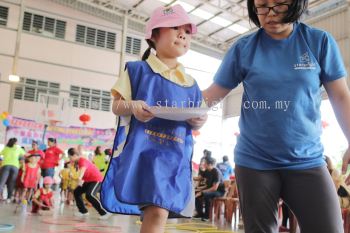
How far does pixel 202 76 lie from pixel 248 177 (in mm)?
14935

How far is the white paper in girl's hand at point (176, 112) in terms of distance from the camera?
1.40 metres

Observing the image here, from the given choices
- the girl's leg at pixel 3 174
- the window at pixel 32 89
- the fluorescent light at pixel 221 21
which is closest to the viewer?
the girl's leg at pixel 3 174

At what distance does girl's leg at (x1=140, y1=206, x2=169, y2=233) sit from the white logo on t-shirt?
0.70 metres

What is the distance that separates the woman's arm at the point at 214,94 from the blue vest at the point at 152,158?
53 millimetres

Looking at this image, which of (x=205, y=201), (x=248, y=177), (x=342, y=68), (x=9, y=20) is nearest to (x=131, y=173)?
(x=248, y=177)

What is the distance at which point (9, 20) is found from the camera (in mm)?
13219

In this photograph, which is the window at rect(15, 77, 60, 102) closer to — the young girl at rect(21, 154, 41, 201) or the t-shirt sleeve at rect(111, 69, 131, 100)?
the young girl at rect(21, 154, 41, 201)

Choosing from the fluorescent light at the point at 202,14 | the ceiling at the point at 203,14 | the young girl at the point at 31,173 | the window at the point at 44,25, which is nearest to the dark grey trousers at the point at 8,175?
the young girl at the point at 31,173

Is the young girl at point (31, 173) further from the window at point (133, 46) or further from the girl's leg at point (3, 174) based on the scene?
the window at point (133, 46)

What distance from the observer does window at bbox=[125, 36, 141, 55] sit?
15.3m

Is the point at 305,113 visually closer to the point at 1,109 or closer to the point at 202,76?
the point at 1,109

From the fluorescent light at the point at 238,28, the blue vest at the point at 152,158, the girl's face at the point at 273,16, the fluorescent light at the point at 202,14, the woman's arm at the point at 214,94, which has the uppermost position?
the fluorescent light at the point at 202,14

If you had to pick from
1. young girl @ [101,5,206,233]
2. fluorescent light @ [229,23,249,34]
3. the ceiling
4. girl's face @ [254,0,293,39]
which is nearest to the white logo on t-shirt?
girl's face @ [254,0,293,39]

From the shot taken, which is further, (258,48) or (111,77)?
(111,77)
